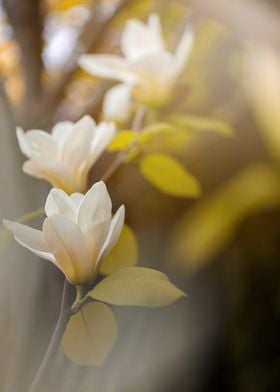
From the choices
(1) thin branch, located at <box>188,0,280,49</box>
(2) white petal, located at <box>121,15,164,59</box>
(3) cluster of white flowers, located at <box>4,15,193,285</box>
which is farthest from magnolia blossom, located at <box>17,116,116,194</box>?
(1) thin branch, located at <box>188,0,280,49</box>

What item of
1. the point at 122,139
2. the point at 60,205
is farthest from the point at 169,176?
the point at 60,205

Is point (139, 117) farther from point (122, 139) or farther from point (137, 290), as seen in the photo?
point (137, 290)

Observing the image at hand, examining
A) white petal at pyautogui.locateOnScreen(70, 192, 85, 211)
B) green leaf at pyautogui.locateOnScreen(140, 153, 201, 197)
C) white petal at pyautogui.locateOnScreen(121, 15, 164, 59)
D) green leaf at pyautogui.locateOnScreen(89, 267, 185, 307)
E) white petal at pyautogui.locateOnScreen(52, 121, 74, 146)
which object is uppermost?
white petal at pyautogui.locateOnScreen(121, 15, 164, 59)

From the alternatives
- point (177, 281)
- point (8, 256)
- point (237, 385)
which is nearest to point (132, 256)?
point (8, 256)

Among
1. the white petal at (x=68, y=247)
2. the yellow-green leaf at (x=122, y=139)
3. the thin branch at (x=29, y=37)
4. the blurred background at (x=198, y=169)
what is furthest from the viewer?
the thin branch at (x=29, y=37)

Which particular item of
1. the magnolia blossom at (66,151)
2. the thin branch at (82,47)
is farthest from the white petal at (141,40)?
the thin branch at (82,47)

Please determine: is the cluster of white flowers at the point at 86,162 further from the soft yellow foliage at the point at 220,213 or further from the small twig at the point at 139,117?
the soft yellow foliage at the point at 220,213

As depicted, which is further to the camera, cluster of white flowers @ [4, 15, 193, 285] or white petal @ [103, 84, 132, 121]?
white petal @ [103, 84, 132, 121]

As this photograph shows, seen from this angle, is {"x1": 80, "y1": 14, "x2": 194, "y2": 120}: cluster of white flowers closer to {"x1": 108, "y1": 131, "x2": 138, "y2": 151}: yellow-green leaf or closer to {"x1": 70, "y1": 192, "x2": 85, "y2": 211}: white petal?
{"x1": 108, "y1": 131, "x2": 138, "y2": 151}: yellow-green leaf
